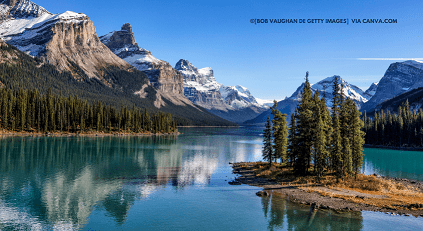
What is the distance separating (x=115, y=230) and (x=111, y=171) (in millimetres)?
34577

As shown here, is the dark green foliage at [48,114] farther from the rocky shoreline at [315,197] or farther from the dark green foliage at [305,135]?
the dark green foliage at [305,135]

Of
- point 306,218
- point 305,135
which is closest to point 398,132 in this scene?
point 305,135

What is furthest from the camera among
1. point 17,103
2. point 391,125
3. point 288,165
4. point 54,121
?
point 391,125

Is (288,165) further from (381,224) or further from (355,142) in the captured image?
(381,224)

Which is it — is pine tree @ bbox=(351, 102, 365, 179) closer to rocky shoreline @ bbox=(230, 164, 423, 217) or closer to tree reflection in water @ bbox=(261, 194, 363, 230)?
rocky shoreline @ bbox=(230, 164, 423, 217)

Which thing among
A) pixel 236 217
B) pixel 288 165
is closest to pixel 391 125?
pixel 288 165

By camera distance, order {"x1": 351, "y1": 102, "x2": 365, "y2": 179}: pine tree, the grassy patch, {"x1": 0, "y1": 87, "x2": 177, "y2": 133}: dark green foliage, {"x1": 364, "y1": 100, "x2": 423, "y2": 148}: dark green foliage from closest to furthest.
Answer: the grassy patch, {"x1": 351, "y1": 102, "x2": 365, "y2": 179}: pine tree, {"x1": 0, "y1": 87, "x2": 177, "y2": 133}: dark green foliage, {"x1": 364, "y1": 100, "x2": 423, "y2": 148}: dark green foliage

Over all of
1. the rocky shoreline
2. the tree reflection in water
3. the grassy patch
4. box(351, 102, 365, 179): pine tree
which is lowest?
the tree reflection in water

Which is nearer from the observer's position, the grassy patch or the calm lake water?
the calm lake water

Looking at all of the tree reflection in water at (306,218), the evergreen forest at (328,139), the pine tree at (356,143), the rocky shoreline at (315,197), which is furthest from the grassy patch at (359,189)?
the tree reflection in water at (306,218)

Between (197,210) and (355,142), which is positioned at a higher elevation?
(355,142)

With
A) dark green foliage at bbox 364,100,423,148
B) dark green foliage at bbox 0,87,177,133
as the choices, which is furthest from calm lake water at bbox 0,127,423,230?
dark green foliage at bbox 364,100,423,148

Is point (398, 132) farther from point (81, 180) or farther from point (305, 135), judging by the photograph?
point (81, 180)

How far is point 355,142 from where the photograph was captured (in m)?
54.1
